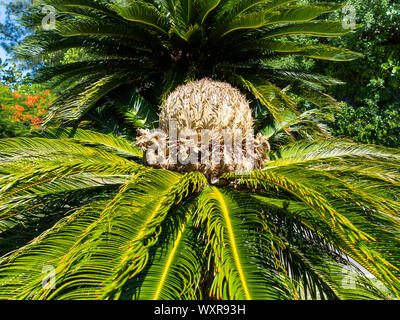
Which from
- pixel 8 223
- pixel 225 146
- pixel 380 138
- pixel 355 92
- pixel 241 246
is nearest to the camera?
pixel 241 246

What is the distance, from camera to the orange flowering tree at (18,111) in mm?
6160

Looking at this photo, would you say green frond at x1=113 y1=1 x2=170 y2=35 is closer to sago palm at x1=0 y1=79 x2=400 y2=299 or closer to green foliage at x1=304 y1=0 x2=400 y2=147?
sago palm at x1=0 y1=79 x2=400 y2=299

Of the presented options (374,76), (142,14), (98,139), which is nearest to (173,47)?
(142,14)

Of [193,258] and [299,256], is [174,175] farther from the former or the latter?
[299,256]

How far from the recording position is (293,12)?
2.68 m

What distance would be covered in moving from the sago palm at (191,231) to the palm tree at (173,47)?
98cm

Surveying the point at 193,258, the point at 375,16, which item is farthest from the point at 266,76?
the point at 375,16

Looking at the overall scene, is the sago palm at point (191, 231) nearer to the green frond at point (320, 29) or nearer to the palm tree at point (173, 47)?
the palm tree at point (173, 47)

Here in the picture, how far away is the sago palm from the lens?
1.37 m

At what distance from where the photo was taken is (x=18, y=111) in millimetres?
7211

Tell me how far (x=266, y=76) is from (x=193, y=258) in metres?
2.83

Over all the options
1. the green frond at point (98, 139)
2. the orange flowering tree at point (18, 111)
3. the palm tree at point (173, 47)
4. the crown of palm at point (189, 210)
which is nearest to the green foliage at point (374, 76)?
the palm tree at point (173, 47)

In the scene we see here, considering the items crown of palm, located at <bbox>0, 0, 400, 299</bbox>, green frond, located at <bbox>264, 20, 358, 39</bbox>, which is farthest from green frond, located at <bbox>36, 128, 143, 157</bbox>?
green frond, located at <bbox>264, 20, 358, 39</bbox>

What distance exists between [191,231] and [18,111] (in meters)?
7.38
